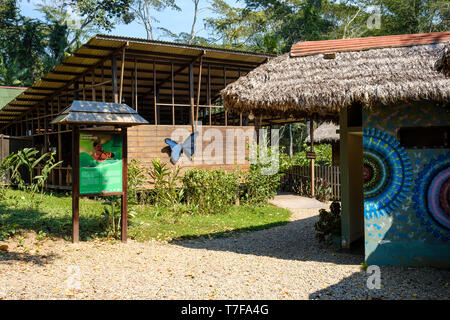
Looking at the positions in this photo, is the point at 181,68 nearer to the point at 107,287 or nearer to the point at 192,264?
the point at 192,264

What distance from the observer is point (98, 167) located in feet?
25.1

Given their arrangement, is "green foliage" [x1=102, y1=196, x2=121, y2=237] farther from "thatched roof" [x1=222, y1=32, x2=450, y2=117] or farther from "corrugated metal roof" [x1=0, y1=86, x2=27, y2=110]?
"corrugated metal roof" [x1=0, y1=86, x2=27, y2=110]

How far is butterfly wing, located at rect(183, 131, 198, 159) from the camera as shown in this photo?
12.8m

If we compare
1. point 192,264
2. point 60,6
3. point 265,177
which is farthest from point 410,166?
point 60,6

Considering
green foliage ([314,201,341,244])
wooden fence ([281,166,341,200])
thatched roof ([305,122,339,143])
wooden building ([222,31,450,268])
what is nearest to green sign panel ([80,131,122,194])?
wooden building ([222,31,450,268])

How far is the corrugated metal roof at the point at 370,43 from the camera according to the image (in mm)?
6875

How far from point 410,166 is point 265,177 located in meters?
7.18

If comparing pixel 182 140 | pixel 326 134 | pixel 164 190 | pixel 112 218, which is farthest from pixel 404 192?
pixel 326 134

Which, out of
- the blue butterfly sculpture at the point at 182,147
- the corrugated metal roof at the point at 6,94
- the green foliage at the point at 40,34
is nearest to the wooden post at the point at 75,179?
the blue butterfly sculpture at the point at 182,147

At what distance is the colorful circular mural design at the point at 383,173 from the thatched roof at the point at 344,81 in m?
0.67

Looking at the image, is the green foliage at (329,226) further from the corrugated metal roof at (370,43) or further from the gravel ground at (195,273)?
the corrugated metal roof at (370,43)

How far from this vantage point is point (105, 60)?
12.6m

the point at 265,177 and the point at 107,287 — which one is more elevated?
the point at 265,177

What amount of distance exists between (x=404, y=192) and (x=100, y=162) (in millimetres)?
5317
